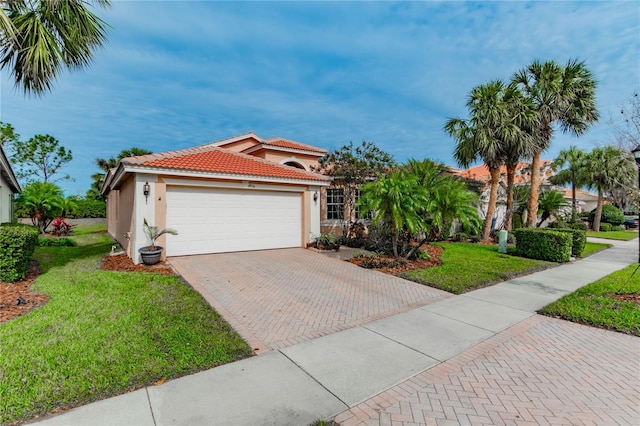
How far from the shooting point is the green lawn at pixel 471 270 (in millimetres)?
7979

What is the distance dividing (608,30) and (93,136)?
29.7 m

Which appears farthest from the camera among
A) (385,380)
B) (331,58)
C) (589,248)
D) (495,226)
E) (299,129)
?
(299,129)

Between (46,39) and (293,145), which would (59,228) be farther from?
(46,39)

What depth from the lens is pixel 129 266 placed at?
9.12m

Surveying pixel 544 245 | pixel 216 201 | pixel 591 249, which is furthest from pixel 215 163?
pixel 591 249

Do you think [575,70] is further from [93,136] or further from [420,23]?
[93,136]

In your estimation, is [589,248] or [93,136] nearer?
[589,248]

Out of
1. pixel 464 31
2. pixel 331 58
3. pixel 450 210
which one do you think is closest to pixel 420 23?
pixel 464 31

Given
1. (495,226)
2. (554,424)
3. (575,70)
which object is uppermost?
(575,70)

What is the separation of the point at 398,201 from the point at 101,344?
27.2ft

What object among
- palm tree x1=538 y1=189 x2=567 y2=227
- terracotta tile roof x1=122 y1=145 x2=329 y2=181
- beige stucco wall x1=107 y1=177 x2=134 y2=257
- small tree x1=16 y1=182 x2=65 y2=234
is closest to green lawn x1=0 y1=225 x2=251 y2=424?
terracotta tile roof x1=122 y1=145 x2=329 y2=181

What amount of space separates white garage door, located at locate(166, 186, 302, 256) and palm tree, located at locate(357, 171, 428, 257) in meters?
4.17

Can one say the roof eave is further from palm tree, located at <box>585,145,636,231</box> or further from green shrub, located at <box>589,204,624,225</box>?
green shrub, located at <box>589,204,624,225</box>

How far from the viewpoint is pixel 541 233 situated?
11.7m
